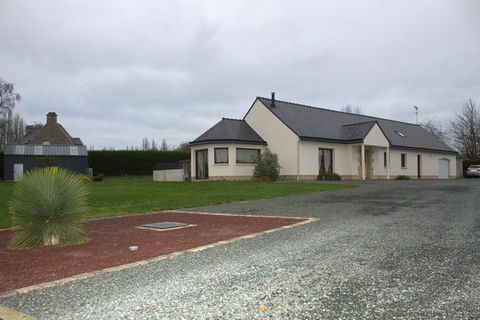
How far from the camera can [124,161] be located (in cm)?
4153

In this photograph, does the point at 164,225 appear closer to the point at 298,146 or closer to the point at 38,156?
the point at 298,146

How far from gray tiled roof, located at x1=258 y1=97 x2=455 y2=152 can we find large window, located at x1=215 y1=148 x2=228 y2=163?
4.55 metres

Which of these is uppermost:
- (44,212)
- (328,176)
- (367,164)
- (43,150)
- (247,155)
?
(43,150)

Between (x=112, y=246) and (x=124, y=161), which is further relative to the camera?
(x=124, y=161)

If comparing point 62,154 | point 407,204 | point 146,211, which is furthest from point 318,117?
point 62,154

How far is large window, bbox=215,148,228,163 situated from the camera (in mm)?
27078

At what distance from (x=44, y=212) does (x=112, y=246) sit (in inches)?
58.6

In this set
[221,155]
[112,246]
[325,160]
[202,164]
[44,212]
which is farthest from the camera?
[202,164]

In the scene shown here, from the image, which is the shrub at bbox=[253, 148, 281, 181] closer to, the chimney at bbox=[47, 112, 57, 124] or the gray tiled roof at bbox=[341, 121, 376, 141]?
the gray tiled roof at bbox=[341, 121, 376, 141]

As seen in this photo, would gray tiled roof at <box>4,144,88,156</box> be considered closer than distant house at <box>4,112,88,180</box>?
No

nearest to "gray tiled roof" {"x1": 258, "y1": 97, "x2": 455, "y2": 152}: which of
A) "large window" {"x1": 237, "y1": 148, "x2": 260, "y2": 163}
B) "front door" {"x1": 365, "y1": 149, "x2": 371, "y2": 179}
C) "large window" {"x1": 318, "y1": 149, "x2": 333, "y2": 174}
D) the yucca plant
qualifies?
"large window" {"x1": 318, "y1": 149, "x2": 333, "y2": 174}

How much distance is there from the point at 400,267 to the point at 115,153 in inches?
1545

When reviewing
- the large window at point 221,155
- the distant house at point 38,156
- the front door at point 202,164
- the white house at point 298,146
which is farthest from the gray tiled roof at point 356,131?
the distant house at point 38,156

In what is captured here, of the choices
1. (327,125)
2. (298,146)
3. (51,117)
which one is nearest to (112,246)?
(298,146)
